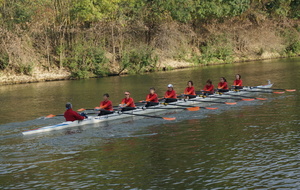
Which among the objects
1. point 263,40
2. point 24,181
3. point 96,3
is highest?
point 96,3

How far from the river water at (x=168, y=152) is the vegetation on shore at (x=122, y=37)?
27.7 m

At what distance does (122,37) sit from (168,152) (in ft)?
140

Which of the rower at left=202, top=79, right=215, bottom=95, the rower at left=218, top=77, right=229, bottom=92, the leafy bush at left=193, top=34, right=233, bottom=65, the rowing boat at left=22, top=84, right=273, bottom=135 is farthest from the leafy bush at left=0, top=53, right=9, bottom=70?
the rowing boat at left=22, top=84, right=273, bottom=135

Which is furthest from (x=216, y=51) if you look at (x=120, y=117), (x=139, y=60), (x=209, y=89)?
(x=120, y=117)

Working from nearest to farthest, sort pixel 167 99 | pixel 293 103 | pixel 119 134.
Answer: pixel 119 134 < pixel 293 103 < pixel 167 99

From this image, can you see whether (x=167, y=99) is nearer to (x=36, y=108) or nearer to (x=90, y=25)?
(x=36, y=108)

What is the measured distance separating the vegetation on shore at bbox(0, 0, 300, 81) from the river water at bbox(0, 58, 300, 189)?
1089 inches

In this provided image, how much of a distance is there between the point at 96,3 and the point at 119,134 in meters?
37.1

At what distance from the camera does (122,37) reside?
185ft

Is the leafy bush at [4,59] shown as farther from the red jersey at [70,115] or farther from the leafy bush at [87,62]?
the red jersey at [70,115]

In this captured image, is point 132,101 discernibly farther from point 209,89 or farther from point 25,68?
point 25,68

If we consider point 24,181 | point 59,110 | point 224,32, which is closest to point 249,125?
point 24,181

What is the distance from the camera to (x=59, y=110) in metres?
26.4

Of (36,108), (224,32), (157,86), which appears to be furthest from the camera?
(224,32)
